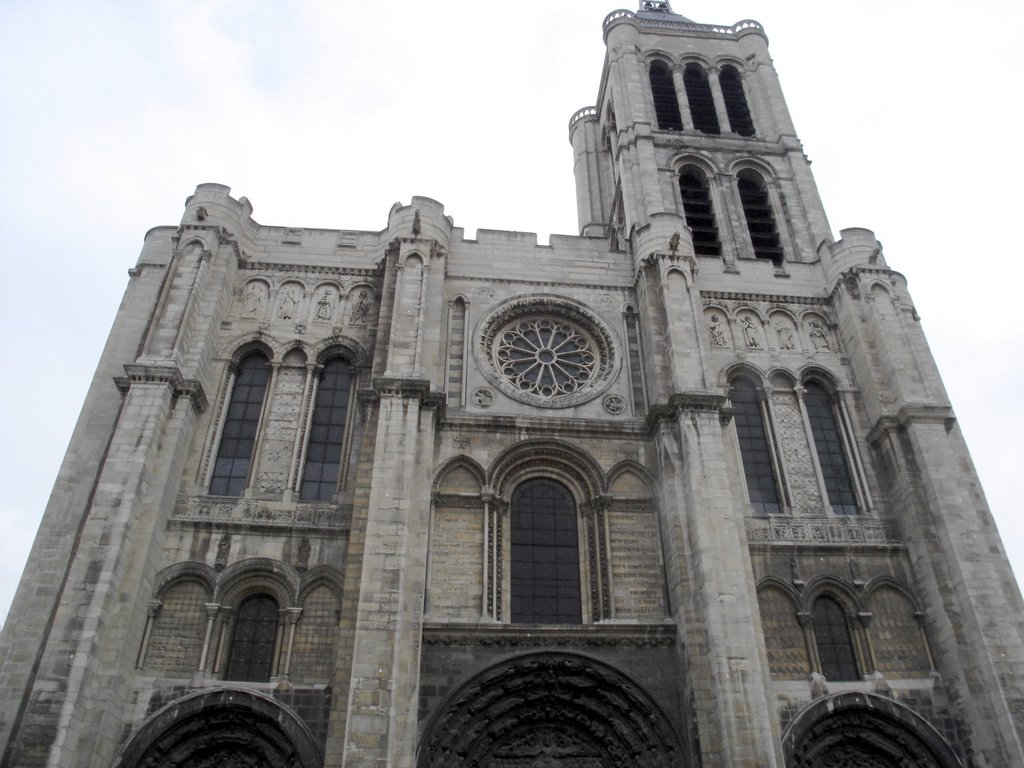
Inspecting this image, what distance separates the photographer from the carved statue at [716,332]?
19.4 metres

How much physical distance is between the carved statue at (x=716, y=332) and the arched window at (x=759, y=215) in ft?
12.3

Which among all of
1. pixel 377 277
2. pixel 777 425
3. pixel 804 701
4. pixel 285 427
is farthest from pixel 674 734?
pixel 377 277

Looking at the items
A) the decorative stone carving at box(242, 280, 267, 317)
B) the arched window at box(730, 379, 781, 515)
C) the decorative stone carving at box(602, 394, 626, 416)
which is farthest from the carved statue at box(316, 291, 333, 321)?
the arched window at box(730, 379, 781, 515)

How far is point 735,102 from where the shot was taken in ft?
90.9

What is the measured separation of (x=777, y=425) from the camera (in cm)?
1830

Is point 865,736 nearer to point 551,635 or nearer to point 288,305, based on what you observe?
point 551,635

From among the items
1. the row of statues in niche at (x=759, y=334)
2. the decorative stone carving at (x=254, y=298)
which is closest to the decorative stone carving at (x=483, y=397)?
the decorative stone carving at (x=254, y=298)

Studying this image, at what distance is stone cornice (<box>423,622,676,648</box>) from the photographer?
1439 cm

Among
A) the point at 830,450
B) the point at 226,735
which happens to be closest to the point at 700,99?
the point at 830,450

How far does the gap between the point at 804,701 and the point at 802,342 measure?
343 inches

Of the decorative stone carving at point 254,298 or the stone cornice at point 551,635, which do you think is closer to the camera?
the stone cornice at point 551,635

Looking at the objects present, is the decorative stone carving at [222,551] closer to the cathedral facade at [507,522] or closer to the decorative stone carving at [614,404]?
the cathedral facade at [507,522]

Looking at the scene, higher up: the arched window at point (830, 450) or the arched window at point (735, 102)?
the arched window at point (735, 102)

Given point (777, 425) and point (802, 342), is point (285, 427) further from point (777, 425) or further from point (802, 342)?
point (802, 342)
